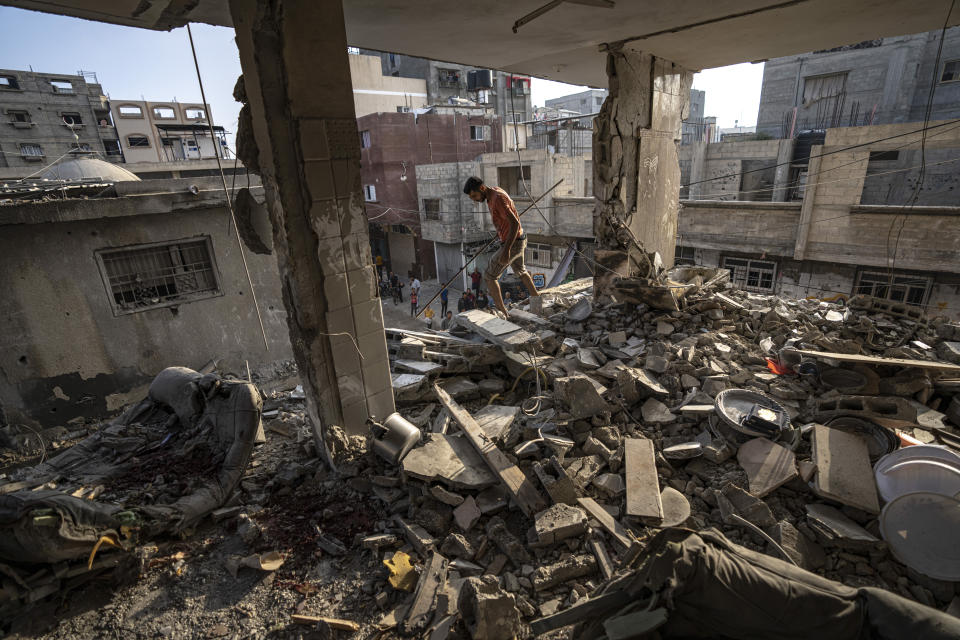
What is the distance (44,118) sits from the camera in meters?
28.1

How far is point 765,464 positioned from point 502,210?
441cm

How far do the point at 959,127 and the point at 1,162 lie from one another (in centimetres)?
4433

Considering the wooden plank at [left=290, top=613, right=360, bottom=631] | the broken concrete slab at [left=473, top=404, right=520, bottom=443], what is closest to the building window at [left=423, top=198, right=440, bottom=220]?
the broken concrete slab at [left=473, top=404, right=520, bottom=443]

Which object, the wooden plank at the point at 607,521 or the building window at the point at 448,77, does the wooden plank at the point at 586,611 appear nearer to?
the wooden plank at the point at 607,521

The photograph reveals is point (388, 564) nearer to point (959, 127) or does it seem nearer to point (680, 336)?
point (680, 336)

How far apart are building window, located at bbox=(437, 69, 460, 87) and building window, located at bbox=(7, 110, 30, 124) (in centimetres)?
2680

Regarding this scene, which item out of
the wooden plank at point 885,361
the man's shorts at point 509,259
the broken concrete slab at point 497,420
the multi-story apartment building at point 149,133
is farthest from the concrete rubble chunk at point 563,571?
the multi-story apartment building at point 149,133

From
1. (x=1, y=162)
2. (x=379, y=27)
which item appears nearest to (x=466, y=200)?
(x=379, y=27)

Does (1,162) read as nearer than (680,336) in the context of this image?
No

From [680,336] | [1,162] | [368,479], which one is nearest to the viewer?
[368,479]

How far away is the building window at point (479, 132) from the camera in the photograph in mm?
26000

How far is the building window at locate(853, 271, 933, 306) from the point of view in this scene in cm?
1081

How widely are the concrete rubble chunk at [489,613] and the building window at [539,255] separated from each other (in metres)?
16.1

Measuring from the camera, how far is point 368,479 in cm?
393
